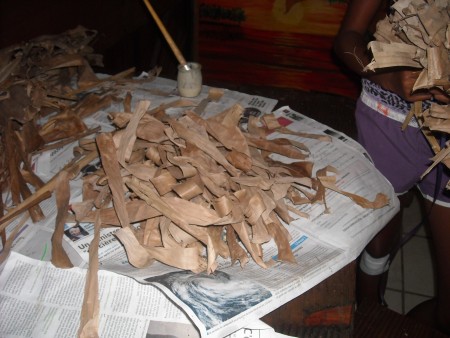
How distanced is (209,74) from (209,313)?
4.80 feet

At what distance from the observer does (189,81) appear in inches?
39.1

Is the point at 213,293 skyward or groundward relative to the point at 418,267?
skyward

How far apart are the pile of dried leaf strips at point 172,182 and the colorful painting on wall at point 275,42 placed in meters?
0.86

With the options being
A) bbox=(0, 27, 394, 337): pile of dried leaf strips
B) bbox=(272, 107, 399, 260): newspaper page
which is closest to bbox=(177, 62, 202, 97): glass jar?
bbox=(0, 27, 394, 337): pile of dried leaf strips

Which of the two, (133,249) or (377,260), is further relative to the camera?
(377,260)

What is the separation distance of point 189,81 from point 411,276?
3.02 feet

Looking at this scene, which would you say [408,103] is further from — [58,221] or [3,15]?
[3,15]

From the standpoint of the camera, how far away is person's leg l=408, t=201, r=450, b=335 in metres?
0.77

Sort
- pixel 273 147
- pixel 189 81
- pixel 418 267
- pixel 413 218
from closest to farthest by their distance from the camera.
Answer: pixel 273 147 → pixel 189 81 → pixel 418 267 → pixel 413 218

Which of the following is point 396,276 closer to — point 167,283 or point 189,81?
point 189,81

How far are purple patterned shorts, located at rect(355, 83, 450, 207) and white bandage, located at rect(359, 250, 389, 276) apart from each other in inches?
8.2

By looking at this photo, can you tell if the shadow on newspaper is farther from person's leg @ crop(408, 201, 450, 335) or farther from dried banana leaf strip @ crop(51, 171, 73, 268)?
person's leg @ crop(408, 201, 450, 335)

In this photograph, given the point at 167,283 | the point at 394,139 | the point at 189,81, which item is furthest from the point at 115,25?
the point at 167,283

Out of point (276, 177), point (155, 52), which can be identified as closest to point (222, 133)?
point (276, 177)
